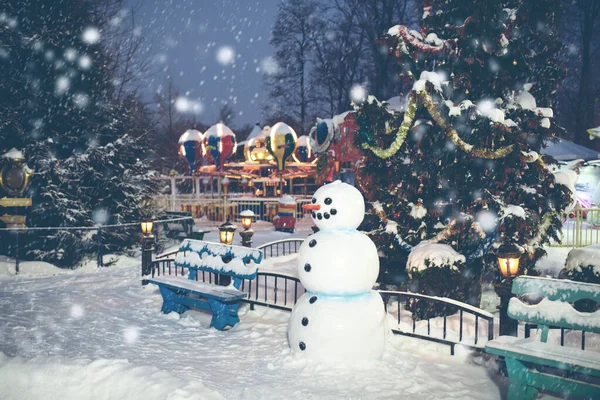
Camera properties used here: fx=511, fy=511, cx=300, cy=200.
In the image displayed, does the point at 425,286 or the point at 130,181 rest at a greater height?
the point at 130,181

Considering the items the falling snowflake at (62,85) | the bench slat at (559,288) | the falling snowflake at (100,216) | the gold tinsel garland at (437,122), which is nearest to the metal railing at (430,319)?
the bench slat at (559,288)

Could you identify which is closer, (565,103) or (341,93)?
(341,93)

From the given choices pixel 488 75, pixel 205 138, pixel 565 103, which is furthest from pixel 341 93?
pixel 488 75

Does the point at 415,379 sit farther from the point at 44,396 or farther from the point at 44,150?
the point at 44,150

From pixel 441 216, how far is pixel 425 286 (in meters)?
1.60

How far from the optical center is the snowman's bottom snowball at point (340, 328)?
5789 millimetres

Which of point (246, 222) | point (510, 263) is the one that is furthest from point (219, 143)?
point (510, 263)

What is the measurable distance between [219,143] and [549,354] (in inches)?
747

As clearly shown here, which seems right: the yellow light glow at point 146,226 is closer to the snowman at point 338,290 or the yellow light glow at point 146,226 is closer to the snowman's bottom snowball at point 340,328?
the snowman at point 338,290

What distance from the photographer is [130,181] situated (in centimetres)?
1538

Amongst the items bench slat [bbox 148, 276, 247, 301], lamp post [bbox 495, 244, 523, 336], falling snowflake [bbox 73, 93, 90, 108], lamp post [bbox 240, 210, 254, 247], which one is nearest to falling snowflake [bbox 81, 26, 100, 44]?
falling snowflake [bbox 73, 93, 90, 108]

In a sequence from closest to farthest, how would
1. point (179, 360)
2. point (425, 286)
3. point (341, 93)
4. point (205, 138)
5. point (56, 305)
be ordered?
1. point (179, 360)
2. point (425, 286)
3. point (56, 305)
4. point (205, 138)
5. point (341, 93)

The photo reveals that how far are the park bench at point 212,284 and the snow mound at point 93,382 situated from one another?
82.3 inches

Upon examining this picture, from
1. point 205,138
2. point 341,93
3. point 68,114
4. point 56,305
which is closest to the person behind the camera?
point 56,305
